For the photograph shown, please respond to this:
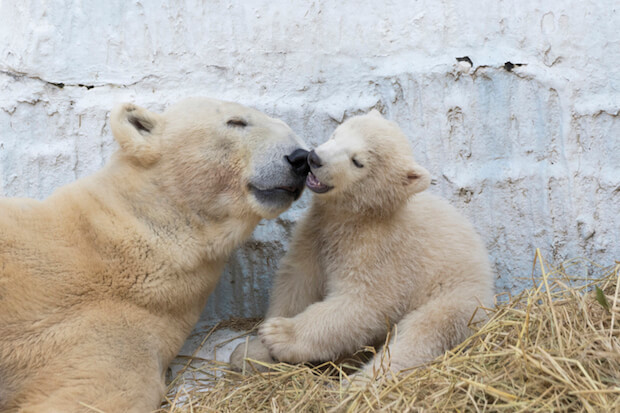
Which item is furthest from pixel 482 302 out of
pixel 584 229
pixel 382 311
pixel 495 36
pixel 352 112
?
pixel 495 36

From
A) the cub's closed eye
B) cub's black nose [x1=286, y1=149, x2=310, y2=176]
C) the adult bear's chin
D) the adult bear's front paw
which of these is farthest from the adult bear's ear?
the adult bear's front paw

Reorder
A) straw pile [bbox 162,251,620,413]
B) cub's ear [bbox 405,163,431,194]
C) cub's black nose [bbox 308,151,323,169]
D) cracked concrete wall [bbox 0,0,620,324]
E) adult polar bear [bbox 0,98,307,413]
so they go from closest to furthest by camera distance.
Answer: straw pile [bbox 162,251,620,413] → adult polar bear [bbox 0,98,307,413] → cub's black nose [bbox 308,151,323,169] → cub's ear [bbox 405,163,431,194] → cracked concrete wall [bbox 0,0,620,324]

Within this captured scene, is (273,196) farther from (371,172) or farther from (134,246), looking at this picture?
(134,246)

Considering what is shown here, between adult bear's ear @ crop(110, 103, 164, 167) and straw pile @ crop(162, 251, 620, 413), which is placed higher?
adult bear's ear @ crop(110, 103, 164, 167)

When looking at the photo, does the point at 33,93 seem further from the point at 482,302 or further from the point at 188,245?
the point at 482,302

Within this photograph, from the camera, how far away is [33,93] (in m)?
3.44

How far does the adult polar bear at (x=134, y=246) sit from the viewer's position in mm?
2443

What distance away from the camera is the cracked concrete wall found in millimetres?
3336

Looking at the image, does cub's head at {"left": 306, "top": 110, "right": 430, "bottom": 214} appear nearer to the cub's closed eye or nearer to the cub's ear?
the cub's ear

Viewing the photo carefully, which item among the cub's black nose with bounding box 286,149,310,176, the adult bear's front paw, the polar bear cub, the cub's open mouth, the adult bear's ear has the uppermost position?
the adult bear's ear

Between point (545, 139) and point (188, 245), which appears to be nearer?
point (188, 245)

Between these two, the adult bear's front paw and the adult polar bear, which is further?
the adult bear's front paw

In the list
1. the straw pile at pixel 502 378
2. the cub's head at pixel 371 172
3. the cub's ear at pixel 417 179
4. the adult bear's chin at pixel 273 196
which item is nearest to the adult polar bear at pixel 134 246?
the adult bear's chin at pixel 273 196

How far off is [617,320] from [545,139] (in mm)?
1251
